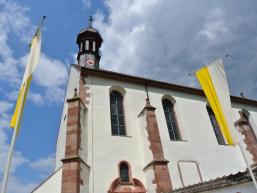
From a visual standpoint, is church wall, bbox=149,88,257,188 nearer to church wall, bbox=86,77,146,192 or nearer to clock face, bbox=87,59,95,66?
church wall, bbox=86,77,146,192

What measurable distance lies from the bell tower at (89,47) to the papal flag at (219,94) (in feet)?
45.0

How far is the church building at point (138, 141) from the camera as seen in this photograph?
11.3 m

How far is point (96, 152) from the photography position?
12.5 m

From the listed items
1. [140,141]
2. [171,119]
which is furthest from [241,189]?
[171,119]

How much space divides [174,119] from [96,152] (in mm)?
6230

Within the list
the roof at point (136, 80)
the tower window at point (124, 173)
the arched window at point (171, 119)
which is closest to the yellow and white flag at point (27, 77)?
the tower window at point (124, 173)

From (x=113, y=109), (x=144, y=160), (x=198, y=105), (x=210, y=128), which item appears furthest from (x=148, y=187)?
(x=198, y=105)

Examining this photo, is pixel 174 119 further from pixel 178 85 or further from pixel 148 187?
pixel 148 187

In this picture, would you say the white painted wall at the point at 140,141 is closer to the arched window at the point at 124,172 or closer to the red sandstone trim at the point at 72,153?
the arched window at the point at 124,172

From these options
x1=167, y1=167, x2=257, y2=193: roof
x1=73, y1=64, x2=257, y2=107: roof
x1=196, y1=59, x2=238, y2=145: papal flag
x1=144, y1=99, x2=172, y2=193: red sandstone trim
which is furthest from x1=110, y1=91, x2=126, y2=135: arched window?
x1=196, y1=59, x2=238, y2=145: papal flag

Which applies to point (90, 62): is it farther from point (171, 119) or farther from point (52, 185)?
point (52, 185)

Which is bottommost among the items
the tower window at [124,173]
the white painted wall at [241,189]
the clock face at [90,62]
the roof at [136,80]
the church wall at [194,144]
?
the white painted wall at [241,189]

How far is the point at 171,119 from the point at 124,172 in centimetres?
534

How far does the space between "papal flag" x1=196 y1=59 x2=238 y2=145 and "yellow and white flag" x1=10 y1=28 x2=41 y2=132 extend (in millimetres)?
5981
